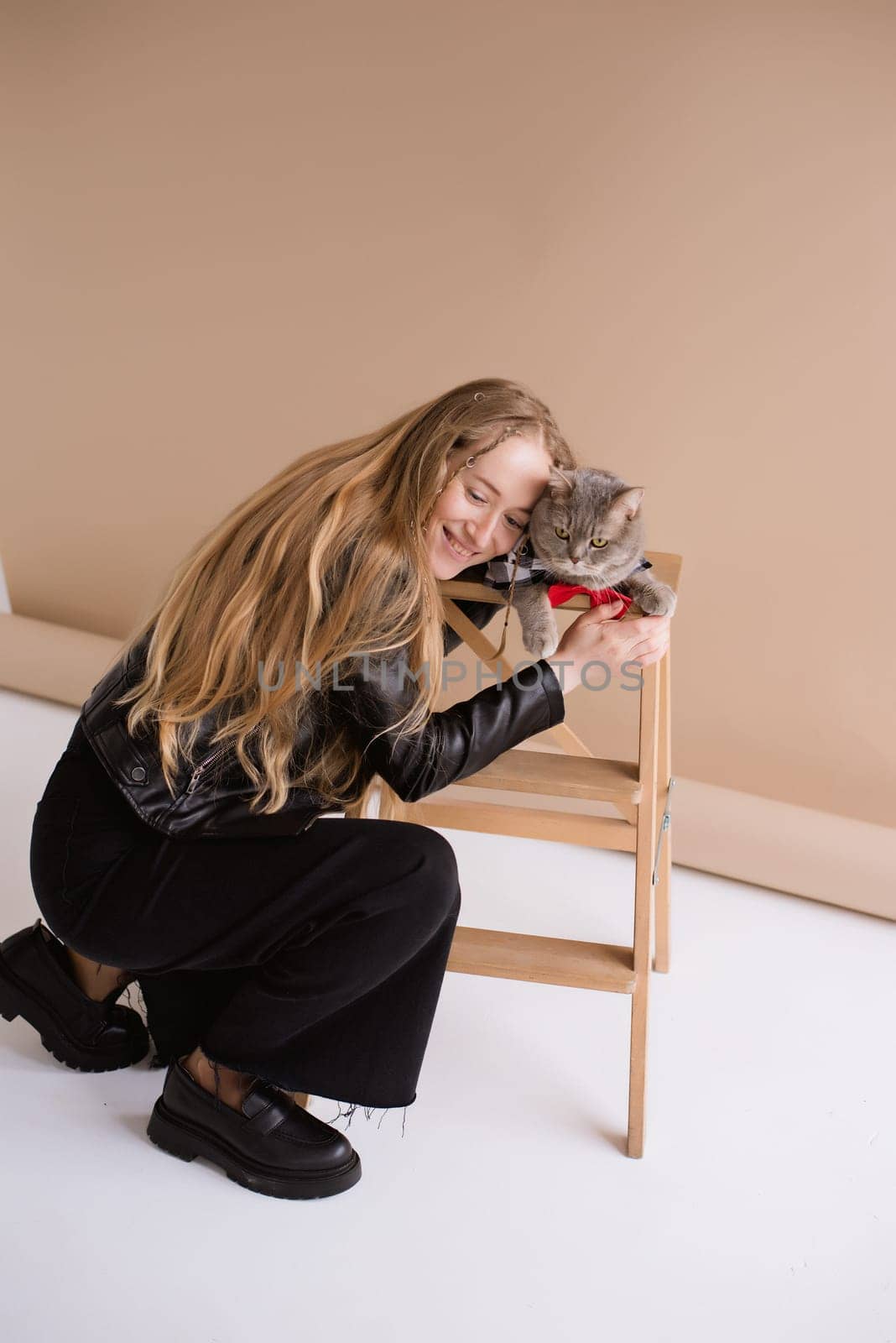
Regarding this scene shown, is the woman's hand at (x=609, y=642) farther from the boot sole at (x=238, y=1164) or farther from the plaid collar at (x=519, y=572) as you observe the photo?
the boot sole at (x=238, y=1164)

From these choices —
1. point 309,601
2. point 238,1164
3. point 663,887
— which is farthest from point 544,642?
point 238,1164

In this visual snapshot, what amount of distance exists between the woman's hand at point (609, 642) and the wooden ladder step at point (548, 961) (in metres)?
0.37

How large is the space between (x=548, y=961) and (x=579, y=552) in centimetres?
56

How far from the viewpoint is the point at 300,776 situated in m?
1.41

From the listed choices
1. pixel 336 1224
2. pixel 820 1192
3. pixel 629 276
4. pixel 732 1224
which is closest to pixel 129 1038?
pixel 336 1224

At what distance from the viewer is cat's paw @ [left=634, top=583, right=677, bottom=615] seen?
1.43m

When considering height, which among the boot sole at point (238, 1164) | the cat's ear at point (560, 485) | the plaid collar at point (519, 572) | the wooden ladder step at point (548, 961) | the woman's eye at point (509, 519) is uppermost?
the cat's ear at point (560, 485)

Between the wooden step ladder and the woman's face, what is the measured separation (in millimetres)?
61

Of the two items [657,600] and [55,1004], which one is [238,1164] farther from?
[657,600]

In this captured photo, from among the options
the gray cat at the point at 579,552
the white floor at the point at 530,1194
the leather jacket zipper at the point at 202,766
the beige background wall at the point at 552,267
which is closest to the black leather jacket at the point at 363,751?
the leather jacket zipper at the point at 202,766

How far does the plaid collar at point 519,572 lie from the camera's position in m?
1.48

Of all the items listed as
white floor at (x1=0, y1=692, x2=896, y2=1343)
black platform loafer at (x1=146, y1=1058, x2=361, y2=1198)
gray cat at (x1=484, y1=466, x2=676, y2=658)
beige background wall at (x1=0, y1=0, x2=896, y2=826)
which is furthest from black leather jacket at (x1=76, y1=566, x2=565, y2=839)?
beige background wall at (x1=0, y1=0, x2=896, y2=826)

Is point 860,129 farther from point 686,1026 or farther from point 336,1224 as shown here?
point 336,1224

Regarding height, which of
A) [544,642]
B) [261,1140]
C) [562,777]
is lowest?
[261,1140]
